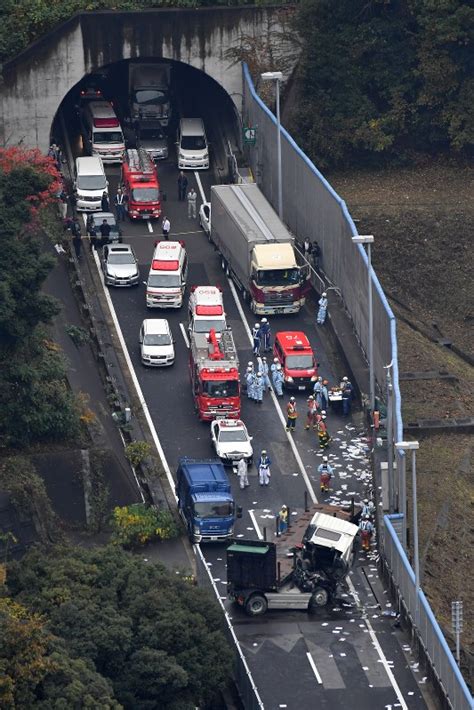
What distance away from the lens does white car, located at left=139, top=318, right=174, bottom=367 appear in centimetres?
8075

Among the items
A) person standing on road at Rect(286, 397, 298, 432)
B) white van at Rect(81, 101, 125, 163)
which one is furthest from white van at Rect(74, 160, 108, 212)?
person standing on road at Rect(286, 397, 298, 432)

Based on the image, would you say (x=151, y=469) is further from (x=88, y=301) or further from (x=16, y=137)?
(x=16, y=137)

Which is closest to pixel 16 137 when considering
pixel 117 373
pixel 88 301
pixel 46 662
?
pixel 88 301

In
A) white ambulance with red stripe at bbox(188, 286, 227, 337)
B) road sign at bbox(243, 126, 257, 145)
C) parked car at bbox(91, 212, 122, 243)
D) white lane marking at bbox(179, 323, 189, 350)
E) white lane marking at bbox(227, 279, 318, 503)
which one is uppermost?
road sign at bbox(243, 126, 257, 145)

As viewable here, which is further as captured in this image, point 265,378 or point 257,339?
point 257,339

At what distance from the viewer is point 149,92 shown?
331 feet

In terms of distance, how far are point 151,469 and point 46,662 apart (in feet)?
58.7

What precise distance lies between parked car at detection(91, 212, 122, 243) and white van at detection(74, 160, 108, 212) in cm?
120

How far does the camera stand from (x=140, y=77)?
101375 mm

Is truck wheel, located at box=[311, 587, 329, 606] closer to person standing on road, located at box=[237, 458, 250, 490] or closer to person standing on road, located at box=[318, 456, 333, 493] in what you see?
person standing on road, located at box=[318, 456, 333, 493]

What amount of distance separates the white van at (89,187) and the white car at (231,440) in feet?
65.3

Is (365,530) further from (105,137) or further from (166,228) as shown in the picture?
(105,137)

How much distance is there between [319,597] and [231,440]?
10.2 metres

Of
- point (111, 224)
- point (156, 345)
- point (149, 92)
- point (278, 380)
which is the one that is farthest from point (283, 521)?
point (149, 92)
